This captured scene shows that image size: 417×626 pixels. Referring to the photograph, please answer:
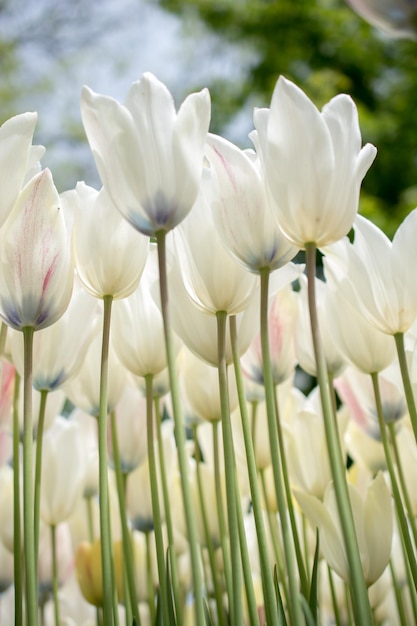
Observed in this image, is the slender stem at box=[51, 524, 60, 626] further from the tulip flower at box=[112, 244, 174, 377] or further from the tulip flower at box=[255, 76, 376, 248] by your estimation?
the tulip flower at box=[255, 76, 376, 248]

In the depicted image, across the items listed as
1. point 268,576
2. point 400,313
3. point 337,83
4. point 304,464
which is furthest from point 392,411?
point 337,83

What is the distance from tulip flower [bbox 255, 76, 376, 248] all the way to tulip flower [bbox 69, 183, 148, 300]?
0.09 meters

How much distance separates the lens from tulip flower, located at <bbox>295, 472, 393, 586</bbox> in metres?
0.48

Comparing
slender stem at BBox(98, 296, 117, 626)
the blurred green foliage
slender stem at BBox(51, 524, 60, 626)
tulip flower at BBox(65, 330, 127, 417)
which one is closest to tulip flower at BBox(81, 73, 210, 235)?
slender stem at BBox(98, 296, 117, 626)

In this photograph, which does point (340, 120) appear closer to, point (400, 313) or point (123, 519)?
point (400, 313)

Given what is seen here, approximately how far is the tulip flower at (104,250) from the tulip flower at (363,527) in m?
0.16

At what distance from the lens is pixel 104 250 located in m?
0.47

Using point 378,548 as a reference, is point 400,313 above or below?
above

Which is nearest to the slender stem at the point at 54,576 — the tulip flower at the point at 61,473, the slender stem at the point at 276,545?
the tulip flower at the point at 61,473

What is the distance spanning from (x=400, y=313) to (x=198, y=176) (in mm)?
152

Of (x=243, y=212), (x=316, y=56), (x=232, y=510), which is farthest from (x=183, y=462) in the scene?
(x=316, y=56)

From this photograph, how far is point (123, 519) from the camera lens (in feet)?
1.74

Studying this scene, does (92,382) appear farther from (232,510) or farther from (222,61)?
(222,61)

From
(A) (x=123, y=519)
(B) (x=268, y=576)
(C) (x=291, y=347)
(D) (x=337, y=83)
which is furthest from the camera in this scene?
(D) (x=337, y=83)
